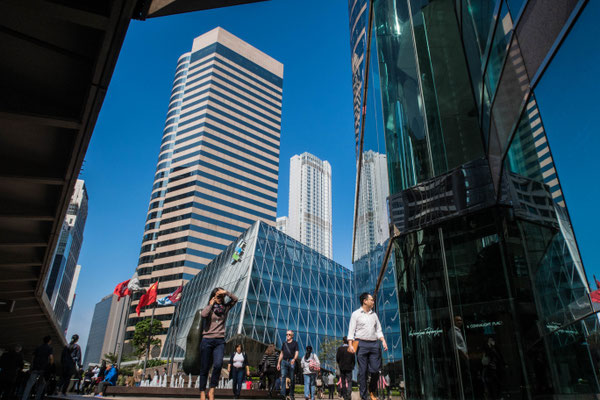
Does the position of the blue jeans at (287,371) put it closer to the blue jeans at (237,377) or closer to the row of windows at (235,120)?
the blue jeans at (237,377)

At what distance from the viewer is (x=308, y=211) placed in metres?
190

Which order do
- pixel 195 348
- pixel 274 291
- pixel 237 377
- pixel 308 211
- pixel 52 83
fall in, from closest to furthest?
1. pixel 52 83
2. pixel 195 348
3. pixel 237 377
4. pixel 274 291
5. pixel 308 211

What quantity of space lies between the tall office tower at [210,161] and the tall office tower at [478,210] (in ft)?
224

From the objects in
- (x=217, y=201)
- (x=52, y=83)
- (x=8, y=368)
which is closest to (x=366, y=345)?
(x=52, y=83)

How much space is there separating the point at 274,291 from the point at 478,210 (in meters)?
33.6

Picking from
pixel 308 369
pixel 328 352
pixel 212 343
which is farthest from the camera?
pixel 328 352

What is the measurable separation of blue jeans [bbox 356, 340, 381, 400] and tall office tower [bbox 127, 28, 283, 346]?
2802 inches

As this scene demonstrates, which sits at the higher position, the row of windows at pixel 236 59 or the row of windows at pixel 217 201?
the row of windows at pixel 236 59

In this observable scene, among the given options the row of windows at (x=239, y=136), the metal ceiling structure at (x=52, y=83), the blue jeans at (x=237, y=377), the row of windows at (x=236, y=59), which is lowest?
the blue jeans at (x=237, y=377)

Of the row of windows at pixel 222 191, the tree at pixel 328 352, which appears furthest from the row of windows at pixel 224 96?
the tree at pixel 328 352

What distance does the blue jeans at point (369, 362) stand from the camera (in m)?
5.84

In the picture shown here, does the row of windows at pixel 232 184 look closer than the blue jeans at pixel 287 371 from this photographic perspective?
No

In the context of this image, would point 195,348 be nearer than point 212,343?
No

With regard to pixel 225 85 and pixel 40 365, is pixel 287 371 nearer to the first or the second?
pixel 40 365
